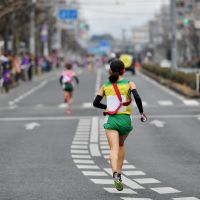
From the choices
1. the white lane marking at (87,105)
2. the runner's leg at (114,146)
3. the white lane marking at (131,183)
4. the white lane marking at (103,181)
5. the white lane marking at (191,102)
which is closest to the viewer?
the runner's leg at (114,146)

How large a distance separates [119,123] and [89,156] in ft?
16.0

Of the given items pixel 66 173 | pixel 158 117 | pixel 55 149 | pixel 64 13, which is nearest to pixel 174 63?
pixel 158 117

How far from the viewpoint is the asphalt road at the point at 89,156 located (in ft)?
37.9

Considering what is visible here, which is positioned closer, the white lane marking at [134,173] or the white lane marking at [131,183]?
the white lane marking at [131,183]

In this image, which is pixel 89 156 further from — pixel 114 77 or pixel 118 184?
pixel 118 184

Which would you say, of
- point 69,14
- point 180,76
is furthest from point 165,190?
point 69,14

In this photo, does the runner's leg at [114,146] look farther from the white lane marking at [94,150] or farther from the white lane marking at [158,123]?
the white lane marking at [158,123]

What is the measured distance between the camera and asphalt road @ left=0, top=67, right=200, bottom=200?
1155cm

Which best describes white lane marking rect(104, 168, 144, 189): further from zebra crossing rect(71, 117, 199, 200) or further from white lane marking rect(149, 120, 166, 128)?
white lane marking rect(149, 120, 166, 128)

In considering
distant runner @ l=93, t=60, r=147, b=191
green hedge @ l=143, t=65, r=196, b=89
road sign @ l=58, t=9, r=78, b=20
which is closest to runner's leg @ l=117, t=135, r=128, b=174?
distant runner @ l=93, t=60, r=147, b=191

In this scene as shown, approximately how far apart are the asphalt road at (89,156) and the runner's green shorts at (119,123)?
29.5 inches

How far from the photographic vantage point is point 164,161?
51.4ft

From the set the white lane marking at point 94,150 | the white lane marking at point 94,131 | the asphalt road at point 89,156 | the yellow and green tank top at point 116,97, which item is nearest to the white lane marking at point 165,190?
the asphalt road at point 89,156

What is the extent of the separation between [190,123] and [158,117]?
9.42ft
